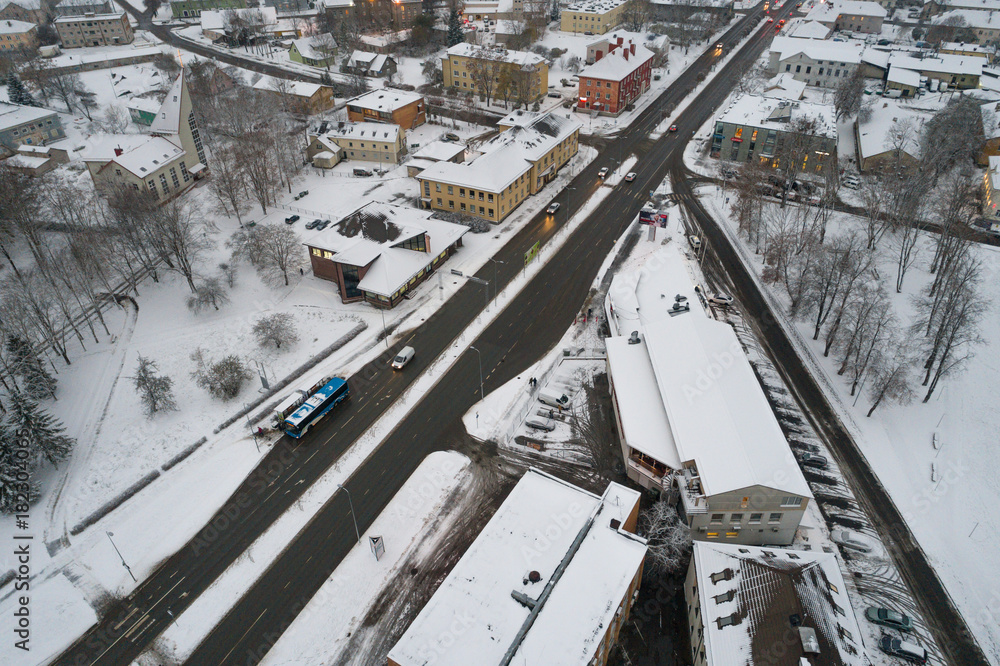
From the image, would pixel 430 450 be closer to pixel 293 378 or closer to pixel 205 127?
pixel 293 378

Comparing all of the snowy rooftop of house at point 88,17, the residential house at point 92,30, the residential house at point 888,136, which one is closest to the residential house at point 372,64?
the residential house at point 92,30

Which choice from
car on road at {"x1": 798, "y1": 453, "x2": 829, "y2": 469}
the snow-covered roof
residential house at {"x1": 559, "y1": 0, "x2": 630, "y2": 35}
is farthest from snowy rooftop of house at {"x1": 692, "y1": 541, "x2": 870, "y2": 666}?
residential house at {"x1": 559, "y1": 0, "x2": 630, "y2": 35}

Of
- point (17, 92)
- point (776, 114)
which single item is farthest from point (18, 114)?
point (776, 114)

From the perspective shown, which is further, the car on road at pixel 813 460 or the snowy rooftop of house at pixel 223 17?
the snowy rooftop of house at pixel 223 17

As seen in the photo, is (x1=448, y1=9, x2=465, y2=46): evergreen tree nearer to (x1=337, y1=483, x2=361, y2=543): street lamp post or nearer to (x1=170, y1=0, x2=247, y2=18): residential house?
(x1=170, y1=0, x2=247, y2=18): residential house

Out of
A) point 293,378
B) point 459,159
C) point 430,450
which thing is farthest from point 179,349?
point 459,159

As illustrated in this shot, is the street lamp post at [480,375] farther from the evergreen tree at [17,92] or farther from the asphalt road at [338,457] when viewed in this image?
the evergreen tree at [17,92]
